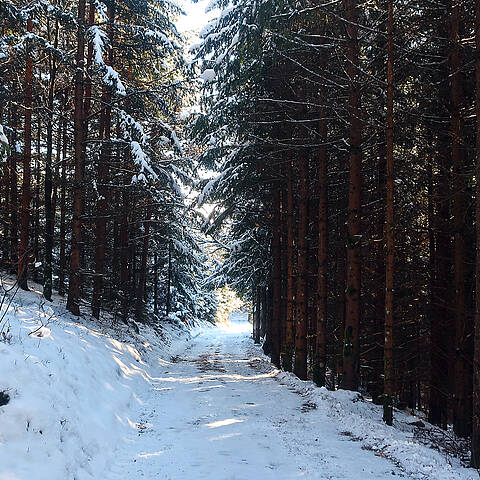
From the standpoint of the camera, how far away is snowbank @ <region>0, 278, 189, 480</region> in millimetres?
5324

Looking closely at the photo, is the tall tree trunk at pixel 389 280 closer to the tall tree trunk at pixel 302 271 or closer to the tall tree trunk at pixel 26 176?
the tall tree trunk at pixel 302 271

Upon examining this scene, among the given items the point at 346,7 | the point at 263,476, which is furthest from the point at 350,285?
the point at 346,7

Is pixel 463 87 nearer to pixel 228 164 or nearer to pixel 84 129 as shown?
pixel 228 164

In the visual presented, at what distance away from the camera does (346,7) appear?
11.0 metres

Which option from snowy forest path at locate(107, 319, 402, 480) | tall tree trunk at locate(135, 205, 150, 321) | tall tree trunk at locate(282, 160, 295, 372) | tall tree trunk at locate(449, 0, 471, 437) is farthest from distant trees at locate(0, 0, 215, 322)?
tall tree trunk at locate(449, 0, 471, 437)

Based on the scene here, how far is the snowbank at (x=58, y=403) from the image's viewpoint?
532 centimetres

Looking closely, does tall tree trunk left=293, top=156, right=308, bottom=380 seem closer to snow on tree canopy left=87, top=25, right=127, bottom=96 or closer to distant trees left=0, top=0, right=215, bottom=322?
distant trees left=0, top=0, right=215, bottom=322

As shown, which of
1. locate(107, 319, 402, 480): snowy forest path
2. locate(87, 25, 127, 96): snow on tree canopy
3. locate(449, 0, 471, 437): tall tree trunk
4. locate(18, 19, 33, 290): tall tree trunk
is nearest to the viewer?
locate(107, 319, 402, 480): snowy forest path

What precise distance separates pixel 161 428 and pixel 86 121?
1140cm

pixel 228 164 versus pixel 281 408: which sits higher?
pixel 228 164

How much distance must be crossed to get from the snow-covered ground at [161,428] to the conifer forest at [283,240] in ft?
0.15

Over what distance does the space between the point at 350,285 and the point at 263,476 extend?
6.03 meters

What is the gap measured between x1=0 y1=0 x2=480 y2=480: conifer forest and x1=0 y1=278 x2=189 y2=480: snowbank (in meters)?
0.04

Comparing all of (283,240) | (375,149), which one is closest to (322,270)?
(375,149)
